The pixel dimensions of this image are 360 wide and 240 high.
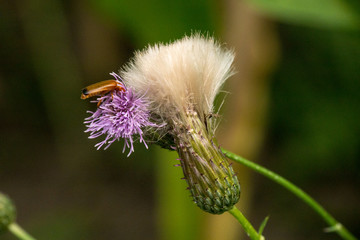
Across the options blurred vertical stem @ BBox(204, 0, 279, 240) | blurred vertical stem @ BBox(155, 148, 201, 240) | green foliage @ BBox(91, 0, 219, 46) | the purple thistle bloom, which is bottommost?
blurred vertical stem @ BBox(155, 148, 201, 240)

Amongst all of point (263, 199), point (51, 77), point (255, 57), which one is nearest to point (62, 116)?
point (51, 77)

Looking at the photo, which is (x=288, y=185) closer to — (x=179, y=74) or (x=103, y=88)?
(x=179, y=74)

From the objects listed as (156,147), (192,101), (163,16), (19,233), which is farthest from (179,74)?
(156,147)

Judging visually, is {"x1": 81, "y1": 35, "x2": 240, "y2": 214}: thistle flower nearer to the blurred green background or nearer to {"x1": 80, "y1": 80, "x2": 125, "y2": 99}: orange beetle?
{"x1": 80, "y1": 80, "x2": 125, "y2": 99}: orange beetle

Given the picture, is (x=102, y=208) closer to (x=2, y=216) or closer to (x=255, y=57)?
(x=255, y=57)

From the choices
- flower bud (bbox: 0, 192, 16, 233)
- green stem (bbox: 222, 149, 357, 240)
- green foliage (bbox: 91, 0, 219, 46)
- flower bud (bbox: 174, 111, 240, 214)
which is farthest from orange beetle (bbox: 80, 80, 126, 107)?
green foliage (bbox: 91, 0, 219, 46)

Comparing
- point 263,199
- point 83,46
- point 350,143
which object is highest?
point 83,46

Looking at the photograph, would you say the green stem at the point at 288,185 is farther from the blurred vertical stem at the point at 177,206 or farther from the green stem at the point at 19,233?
the blurred vertical stem at the point at 177,206

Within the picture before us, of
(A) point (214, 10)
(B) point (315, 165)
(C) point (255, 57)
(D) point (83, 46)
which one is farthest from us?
(D) point (83, 46)
